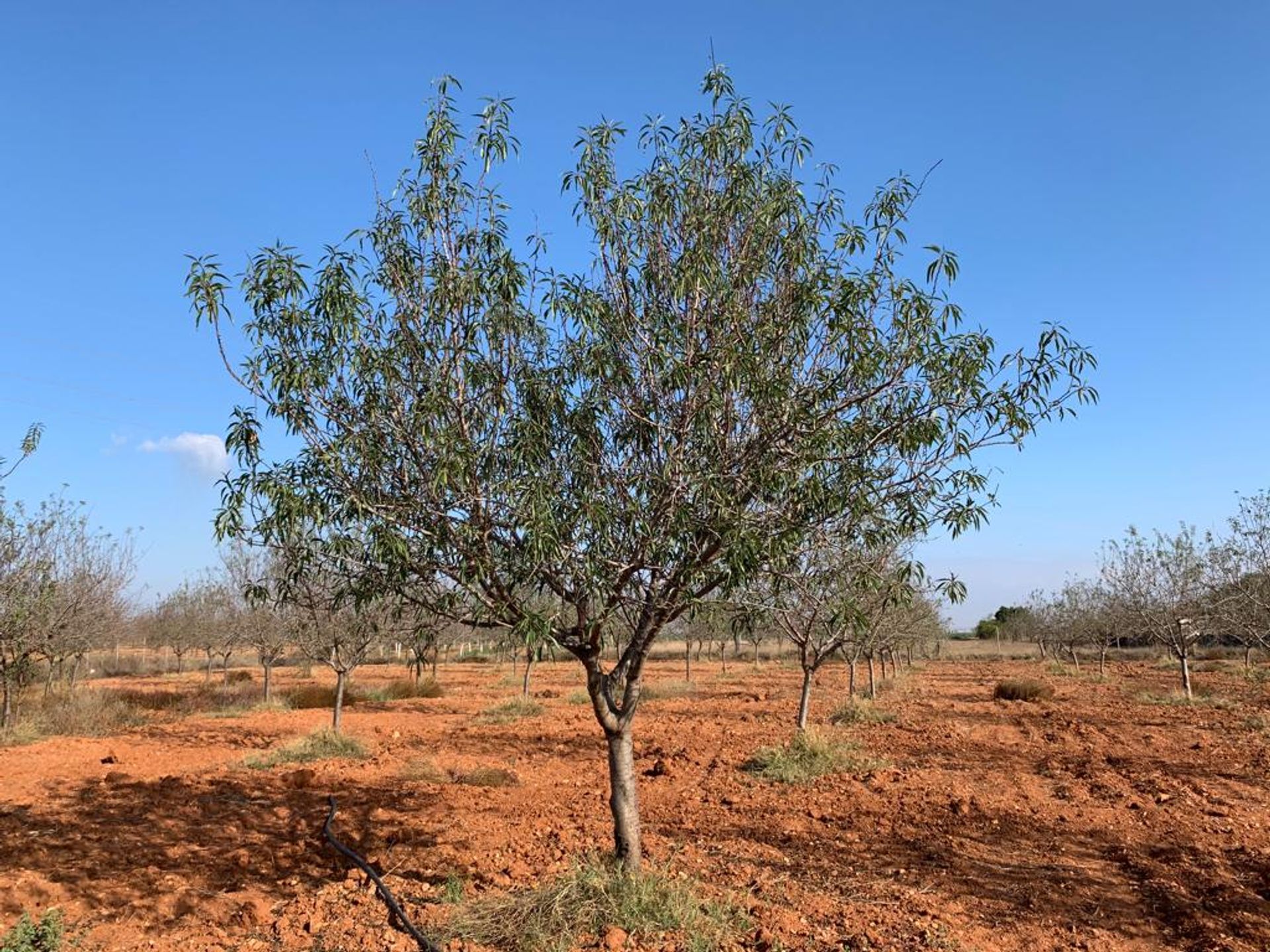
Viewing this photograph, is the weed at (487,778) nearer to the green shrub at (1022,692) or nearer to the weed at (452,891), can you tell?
the weed at (452,891)

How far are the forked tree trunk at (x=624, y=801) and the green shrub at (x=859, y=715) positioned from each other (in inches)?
569

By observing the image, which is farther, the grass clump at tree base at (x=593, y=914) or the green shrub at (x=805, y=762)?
the green shrub at (x=805, y=762)

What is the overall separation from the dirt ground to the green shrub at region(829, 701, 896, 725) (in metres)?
1.02

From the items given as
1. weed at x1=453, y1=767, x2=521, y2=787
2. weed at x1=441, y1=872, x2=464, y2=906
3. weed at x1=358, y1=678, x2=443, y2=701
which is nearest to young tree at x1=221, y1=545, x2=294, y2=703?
weed at x1=358, y1=678, x2=443, y2=701

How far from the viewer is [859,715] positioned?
65.2 feet

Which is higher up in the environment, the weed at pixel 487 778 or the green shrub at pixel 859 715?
the green shrub at pixel 859 715

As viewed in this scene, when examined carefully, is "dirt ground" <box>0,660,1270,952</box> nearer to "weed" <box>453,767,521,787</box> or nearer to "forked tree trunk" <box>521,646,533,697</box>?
"weed" <box>453,767,521,787</box>

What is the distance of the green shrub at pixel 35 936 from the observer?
6.12 m

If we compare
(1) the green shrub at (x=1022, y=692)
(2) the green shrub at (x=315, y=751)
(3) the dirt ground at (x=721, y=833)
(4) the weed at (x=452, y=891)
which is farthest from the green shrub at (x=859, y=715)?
(4) the weed at (x=452, y=891)

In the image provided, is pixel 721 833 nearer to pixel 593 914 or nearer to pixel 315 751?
pixel 593 914

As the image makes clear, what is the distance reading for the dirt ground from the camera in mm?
6785

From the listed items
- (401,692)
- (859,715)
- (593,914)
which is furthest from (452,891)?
(401,692)

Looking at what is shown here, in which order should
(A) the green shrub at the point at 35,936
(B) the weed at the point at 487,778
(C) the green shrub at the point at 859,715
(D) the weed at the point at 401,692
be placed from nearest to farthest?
(A) the green shrub at the point at 35,936, (B) the weed at the point at 487,778, (C) the green shrub at the point at 859,715, (D) the weed at the point at 401,692

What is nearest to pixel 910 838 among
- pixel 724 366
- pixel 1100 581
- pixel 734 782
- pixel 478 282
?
pixel 734 782
